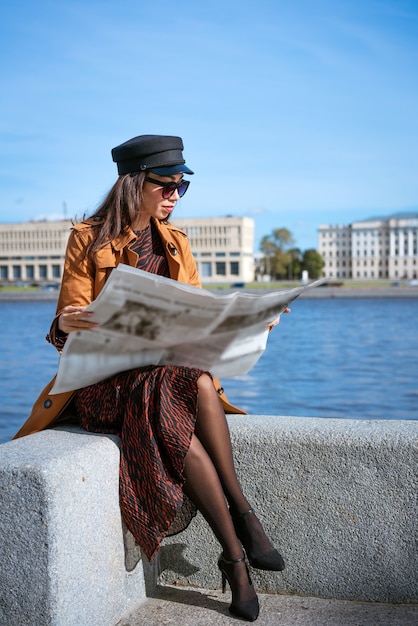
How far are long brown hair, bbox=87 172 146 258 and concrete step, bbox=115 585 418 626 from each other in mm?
973

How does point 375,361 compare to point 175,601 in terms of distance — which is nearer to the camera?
point 175,601

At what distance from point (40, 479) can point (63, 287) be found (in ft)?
2.26

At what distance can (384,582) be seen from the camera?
2.12m

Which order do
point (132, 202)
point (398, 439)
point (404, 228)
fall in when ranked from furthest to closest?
point (404, 228) < point (132, 202) < point (398, 439)

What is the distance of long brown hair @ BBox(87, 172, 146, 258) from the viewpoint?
7.64ft

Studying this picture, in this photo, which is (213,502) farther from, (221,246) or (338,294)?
(221,246)

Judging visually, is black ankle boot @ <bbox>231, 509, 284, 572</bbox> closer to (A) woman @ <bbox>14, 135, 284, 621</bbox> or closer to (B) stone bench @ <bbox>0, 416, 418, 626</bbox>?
(A) woman @ <bbox>14, 135, 284, 621</bbox>

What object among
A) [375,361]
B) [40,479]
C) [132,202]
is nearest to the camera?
[40,479]

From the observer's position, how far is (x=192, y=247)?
95.4 metres

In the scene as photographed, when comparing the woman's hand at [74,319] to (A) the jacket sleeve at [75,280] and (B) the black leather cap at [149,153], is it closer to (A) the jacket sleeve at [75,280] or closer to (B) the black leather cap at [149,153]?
(A) the jacket sleeve at [75,280]

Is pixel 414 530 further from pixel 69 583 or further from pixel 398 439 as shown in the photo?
pixel 69 583

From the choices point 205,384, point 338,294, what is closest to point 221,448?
point 205,384

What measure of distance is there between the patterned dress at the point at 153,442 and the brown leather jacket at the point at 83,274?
0.61ft

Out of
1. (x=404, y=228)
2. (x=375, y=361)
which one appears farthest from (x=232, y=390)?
(x=404, y=228)
